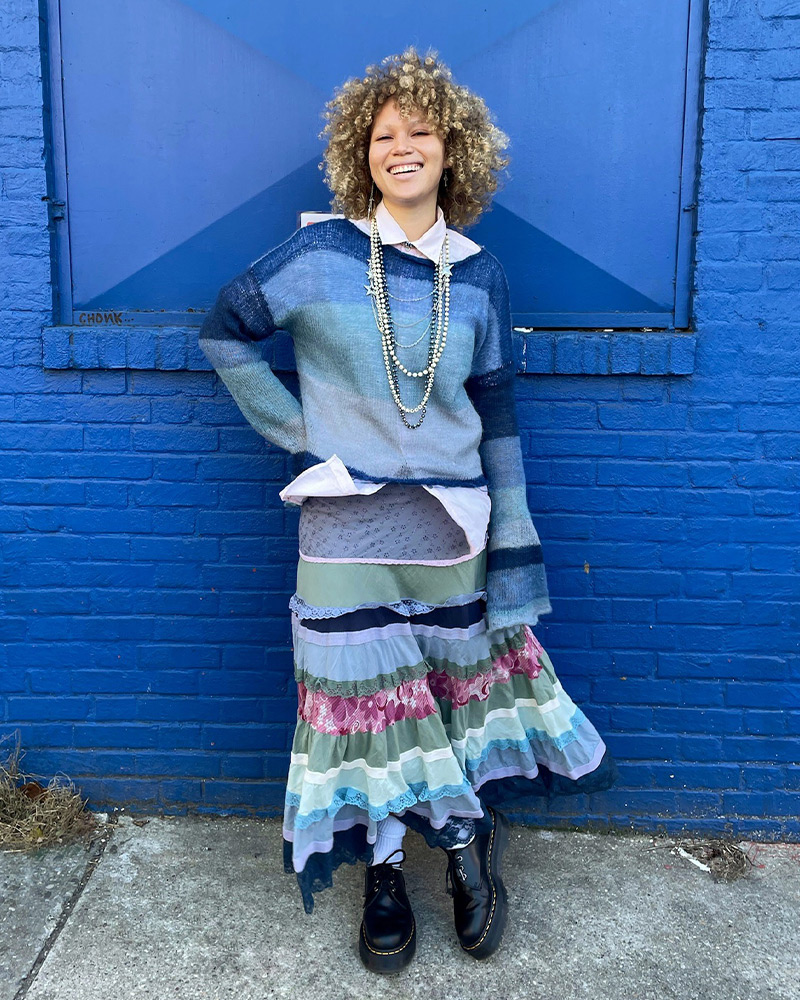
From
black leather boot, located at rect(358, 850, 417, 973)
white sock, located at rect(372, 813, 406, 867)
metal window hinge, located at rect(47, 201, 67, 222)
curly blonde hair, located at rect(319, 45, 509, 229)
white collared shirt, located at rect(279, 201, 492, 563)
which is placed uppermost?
curly blonde hair, located at rect(319, 45, 509, 229)

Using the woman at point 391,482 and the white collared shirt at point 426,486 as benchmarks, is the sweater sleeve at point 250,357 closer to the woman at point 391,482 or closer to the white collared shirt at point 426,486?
the woman at point 391,482

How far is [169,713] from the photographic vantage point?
292 cm

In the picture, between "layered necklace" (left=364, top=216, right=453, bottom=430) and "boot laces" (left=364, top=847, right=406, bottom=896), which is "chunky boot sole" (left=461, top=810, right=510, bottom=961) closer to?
"boot laces" (left=364, top=847, right=406, bottom=896)

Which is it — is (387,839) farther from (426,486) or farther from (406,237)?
(406,237)

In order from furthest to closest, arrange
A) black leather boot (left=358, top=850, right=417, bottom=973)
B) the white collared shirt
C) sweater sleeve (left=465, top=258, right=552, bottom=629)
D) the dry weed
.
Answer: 1. the dry weed
2. sweater sleeve (left=465, top=258, right=552, bottom=629)
3. black leather boot (left=358, top=850, right=417, bottom=973)
4. the white collared shirt

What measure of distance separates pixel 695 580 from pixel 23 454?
6.77 feet

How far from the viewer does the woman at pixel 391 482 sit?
2.16 metres

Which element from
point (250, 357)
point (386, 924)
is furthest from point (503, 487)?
point (386, 924)

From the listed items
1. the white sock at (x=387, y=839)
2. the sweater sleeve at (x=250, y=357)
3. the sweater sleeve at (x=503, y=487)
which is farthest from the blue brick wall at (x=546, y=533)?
the white sock at (x=387, y=839)

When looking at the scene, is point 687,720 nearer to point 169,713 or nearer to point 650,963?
point 650,963

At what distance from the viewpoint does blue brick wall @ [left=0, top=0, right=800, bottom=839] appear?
266cm

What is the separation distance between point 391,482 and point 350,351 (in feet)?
1.05

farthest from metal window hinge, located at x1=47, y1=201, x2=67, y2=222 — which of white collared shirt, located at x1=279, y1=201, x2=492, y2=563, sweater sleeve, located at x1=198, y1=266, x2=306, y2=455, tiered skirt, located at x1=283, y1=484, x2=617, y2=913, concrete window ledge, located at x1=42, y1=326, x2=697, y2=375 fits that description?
tiered skirt, located at x1=283, y1=484, x2=617, y2=913

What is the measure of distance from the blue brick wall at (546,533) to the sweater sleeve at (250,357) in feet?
1.60
